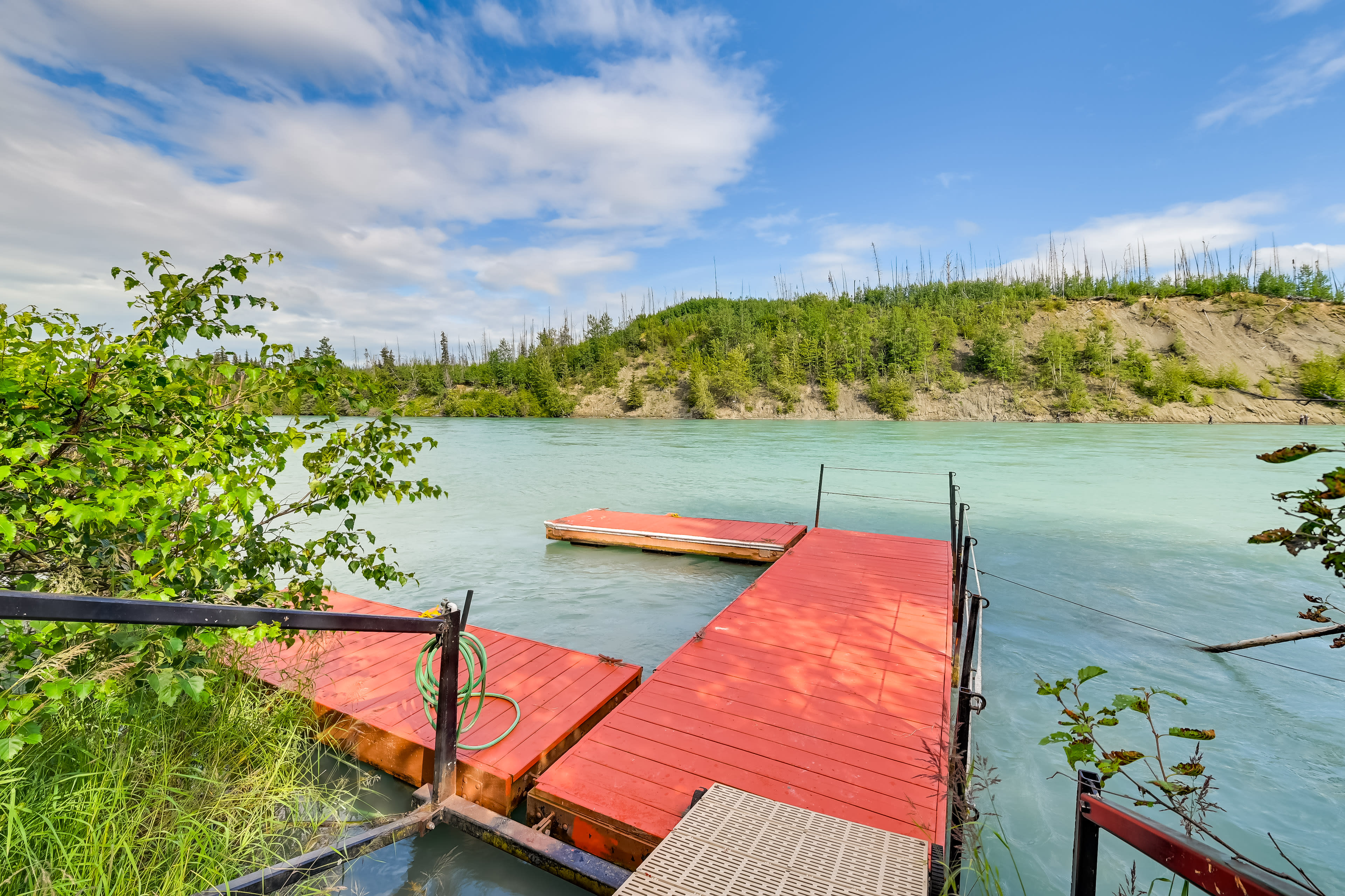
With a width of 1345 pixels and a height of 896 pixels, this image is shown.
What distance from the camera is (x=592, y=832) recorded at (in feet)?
9.15

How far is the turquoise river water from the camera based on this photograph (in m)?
3.67

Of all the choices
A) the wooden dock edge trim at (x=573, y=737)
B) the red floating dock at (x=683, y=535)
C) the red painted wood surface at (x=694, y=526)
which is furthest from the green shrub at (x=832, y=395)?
the wooden dock edge trim at (x=573, y=737)

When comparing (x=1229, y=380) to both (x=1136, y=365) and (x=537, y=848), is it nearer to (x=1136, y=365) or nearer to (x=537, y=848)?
(x=1136, y=365)

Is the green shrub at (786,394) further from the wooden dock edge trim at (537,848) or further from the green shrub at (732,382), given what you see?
the wooden dock edge trim at (537,848)

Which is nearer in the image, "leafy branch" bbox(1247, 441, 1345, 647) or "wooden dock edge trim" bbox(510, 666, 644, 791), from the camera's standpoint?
"leafy branch" bbox(1247, 441, 1345, 647)

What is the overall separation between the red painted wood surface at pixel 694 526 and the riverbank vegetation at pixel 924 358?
42062 mm

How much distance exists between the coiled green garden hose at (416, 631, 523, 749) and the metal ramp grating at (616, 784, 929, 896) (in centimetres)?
117

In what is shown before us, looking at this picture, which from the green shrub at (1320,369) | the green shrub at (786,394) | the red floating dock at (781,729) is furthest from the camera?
the green shrub at (786,394)

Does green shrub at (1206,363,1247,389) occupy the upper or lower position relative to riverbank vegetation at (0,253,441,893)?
upper

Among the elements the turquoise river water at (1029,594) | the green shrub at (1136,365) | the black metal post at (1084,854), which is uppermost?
the green shrub at (1136,365)

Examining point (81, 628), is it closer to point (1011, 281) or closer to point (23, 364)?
point (23, 364)

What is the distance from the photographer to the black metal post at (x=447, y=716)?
2.60m

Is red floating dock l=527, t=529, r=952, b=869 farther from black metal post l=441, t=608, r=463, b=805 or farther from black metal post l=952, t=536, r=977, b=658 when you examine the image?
black metal post l=441, t=608, r=463, b=805

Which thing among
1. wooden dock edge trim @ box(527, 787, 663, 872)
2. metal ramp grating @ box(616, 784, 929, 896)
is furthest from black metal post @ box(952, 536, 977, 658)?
wooden dock edge trim @ box(527, 787, 663, 872)
